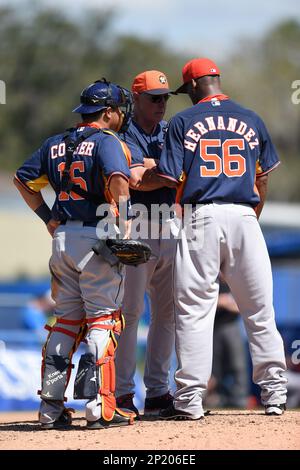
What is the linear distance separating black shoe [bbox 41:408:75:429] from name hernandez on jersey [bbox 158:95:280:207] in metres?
1.78

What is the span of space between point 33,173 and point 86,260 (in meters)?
0.82

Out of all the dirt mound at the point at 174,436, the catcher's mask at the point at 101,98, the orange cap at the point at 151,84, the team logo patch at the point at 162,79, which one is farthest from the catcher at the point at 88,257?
the team logo patch at the point at 162,79

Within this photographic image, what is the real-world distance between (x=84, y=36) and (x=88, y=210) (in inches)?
1976

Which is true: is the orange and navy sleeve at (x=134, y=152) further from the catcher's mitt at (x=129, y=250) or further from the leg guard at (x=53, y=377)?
the leg guard at (x=53, y=377)

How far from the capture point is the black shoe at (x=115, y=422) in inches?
Answer: 262

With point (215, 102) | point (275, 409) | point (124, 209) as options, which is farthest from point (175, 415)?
point (215, 102)

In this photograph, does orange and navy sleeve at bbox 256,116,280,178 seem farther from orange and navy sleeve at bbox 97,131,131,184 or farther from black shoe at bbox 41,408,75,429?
black shoe at bbox 41,408,75,429

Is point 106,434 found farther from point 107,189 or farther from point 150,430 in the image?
point 107,189

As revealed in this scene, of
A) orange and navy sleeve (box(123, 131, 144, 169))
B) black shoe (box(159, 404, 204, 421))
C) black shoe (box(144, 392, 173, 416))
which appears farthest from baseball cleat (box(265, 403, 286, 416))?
orange and navy sleeve (box(123, 131, 144, 169))

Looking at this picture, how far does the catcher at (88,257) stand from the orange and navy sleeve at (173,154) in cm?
27

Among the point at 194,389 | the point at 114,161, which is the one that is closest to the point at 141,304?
the point at 194,389

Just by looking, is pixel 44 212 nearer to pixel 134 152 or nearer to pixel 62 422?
pixel 134 152

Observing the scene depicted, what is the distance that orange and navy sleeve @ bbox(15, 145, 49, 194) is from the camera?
6957 millimetres

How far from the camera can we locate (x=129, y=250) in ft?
21.4
